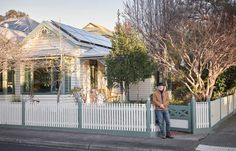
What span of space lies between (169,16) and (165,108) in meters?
6.43

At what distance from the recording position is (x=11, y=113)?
596 inches

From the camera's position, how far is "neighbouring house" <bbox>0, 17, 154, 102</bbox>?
2095cm

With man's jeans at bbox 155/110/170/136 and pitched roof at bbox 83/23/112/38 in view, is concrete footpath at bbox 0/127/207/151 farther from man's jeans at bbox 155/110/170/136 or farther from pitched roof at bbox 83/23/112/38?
pitched roof at bbox 83/23/112/38

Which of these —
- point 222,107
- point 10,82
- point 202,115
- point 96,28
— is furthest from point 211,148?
point 96,28

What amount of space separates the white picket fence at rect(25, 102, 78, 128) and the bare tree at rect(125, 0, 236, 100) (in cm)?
435

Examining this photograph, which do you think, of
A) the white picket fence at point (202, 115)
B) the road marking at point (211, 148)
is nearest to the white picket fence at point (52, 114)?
the white picket fence at point (202, 115)

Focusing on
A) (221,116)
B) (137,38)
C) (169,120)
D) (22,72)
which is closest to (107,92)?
(22,72)

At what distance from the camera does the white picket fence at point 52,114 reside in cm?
1385

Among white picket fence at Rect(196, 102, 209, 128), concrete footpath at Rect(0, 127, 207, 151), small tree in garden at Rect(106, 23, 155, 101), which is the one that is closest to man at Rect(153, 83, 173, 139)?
concrete footpath at Rect(0, 127, 207, 151)

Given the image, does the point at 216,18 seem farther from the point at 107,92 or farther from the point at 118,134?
the point at 107,92

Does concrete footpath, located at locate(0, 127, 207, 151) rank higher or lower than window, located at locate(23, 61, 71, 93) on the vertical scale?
lower

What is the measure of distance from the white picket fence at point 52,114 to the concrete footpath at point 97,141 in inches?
Result: 18.7

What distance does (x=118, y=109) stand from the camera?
12.9 metres

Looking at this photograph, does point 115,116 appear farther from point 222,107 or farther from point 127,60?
point 222,107
